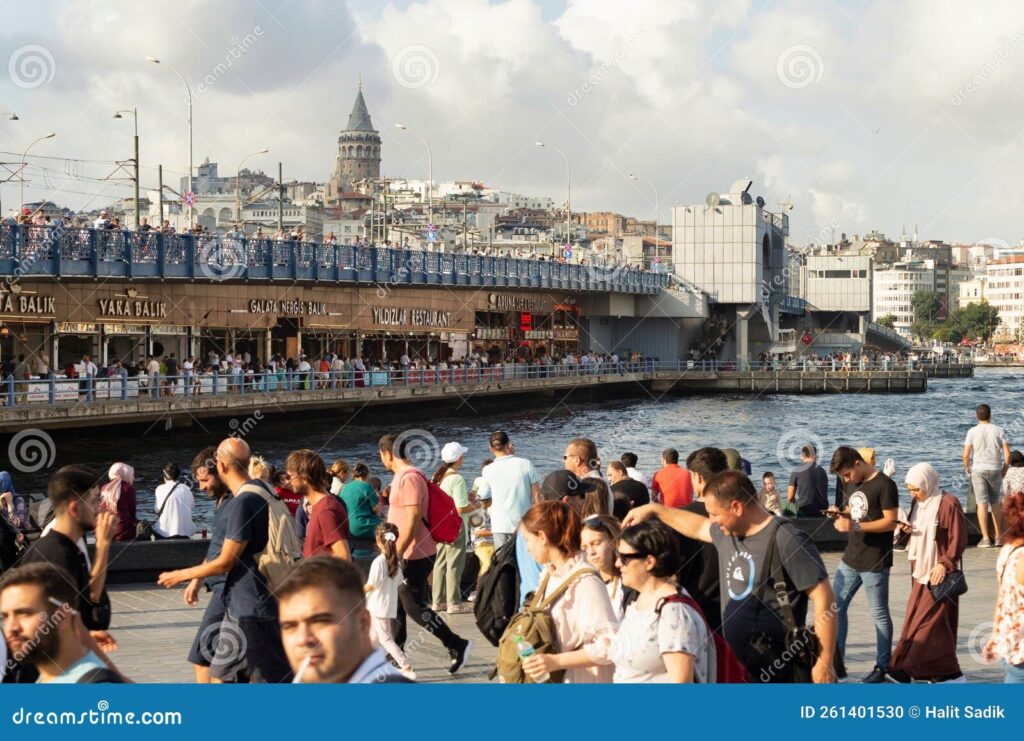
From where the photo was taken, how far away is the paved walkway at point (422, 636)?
991 centimetres

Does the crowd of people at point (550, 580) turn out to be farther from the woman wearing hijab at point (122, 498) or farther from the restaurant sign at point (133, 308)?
the restaurant sign at point (133, 308)

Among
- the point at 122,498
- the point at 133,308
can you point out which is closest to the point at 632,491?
the point at 122,498

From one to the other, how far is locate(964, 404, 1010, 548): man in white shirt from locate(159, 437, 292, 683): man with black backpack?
1075 centimetres

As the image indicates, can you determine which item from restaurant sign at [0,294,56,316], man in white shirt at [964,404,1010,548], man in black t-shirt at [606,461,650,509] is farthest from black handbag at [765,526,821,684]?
restaurant sign at [0,294,56,316]

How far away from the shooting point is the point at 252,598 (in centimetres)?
746

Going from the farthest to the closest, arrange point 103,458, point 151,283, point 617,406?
point 617,406, point 151,283, point 103,458

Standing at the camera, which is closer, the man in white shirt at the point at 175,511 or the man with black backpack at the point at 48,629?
the man with black backpack at the point at 48,629

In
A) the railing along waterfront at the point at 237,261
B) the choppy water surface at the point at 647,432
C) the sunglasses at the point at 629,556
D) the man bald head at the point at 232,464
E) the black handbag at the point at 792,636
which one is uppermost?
the railing along waterfront at the point at 237,261

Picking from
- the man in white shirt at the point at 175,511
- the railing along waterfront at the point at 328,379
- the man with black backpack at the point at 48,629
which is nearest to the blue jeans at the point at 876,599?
the man with black backpack at the point at 48,629

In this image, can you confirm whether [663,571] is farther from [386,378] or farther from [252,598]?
[386,378]

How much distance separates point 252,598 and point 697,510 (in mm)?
2585

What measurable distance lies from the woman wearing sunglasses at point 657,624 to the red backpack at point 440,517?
4.22 m

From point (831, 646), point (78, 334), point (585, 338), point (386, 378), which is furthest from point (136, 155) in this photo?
point (585, 338)

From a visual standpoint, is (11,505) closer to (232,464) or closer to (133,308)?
(232,464)
